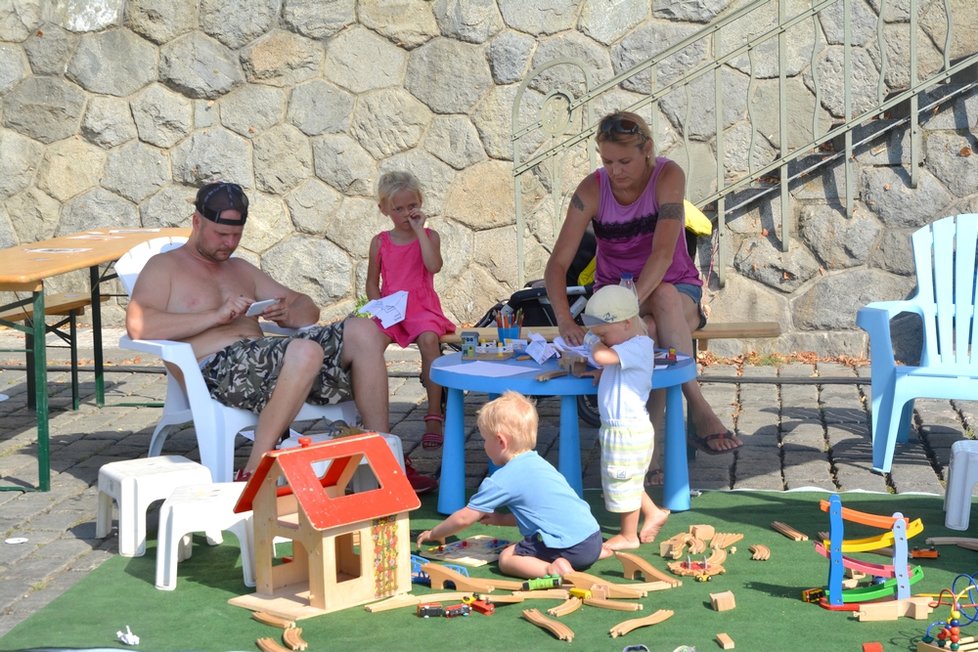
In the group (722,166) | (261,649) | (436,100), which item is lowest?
(261,649)

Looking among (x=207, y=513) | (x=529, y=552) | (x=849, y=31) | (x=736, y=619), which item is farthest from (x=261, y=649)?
(x=849, y=31)

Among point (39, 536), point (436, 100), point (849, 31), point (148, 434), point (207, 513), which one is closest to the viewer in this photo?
point (207, 513)

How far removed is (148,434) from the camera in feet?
21.1

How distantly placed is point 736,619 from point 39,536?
2619 millimetres

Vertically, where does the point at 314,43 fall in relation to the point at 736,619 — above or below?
above

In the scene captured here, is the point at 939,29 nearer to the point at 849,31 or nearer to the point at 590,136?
the point at 849,31

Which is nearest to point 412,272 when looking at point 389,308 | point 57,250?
point 389,308

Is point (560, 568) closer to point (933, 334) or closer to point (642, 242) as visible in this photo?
point (642, 242)

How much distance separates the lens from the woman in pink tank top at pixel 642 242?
5.28m

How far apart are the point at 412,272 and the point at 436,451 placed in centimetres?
92

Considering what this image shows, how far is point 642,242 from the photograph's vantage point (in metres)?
5.55

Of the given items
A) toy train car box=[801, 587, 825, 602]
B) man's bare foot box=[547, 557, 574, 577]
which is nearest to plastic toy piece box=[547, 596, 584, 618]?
man's bare foot box=[547, 557, 574, 577]

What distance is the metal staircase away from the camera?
25.0 ft

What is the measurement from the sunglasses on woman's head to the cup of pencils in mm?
954
